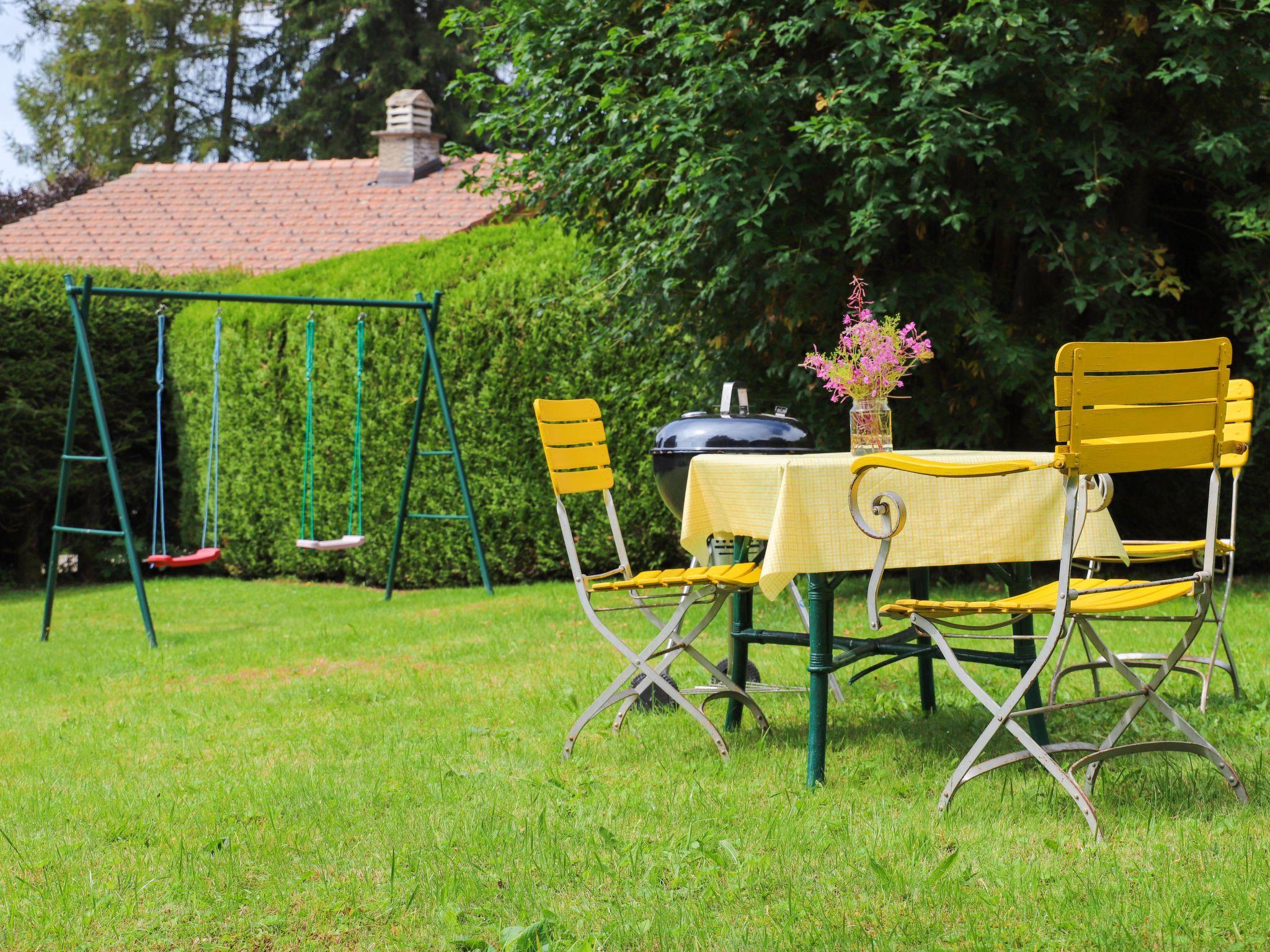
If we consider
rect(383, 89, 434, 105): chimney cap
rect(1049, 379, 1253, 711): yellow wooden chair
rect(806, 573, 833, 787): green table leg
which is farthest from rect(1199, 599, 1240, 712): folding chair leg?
rect(383, 89, 434, 105): chimney cap

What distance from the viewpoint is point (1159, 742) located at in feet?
10.5

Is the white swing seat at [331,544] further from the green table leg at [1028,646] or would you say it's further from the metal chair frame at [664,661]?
the green table leg at [1028,646]

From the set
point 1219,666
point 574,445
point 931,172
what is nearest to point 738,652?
point 574,445

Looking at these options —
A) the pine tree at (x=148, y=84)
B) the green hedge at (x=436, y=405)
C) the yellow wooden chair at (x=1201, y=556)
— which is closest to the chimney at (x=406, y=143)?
the green hedge at (x=436, y=405)

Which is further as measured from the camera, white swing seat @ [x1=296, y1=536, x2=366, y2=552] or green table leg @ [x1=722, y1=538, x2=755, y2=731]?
white swing seat @ [x1=296, y1=536, x2=366, y2=552]

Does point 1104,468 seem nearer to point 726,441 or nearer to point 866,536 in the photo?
point 866,536

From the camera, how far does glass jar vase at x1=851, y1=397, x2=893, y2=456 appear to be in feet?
13.5

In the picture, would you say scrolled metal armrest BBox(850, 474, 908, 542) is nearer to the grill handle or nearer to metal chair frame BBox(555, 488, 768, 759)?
metal chair frame BBox(555, 488, 768, 759)

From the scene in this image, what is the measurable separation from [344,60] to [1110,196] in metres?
19.3

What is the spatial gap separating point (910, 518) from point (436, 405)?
293 inches

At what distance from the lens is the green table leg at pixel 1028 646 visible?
373 centimetres

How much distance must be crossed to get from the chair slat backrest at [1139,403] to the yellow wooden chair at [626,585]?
1.28m

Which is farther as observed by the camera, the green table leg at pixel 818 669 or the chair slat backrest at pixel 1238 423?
the chair slat backrest at pixel 1238 423

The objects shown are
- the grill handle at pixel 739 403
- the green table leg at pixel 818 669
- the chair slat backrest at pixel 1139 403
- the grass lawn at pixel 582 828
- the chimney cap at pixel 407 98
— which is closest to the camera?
the grass lawn at pixel 582 828
